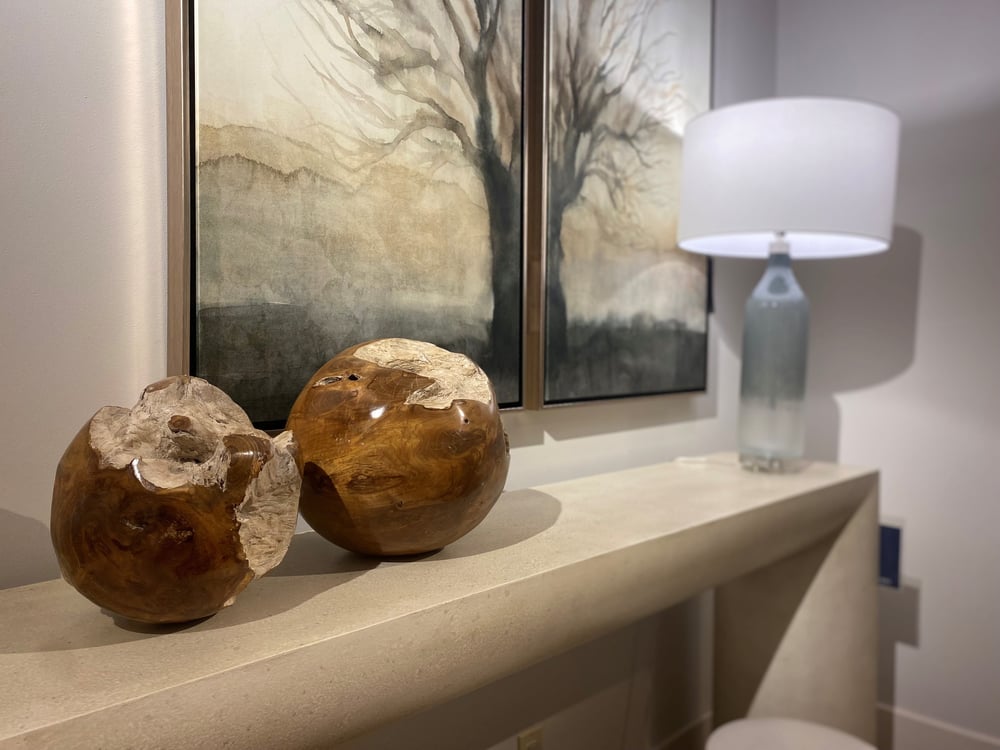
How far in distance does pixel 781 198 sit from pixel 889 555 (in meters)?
1.02

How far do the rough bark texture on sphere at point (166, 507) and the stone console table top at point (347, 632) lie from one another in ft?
0.17

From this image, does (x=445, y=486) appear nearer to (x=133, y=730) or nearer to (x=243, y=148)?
(x=133, y=730)

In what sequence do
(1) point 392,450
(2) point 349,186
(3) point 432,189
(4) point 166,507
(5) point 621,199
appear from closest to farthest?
(4) point 166,507, (1) point 392,450, (2) point 349,186, (3) point 432,189, (5) point 621,199

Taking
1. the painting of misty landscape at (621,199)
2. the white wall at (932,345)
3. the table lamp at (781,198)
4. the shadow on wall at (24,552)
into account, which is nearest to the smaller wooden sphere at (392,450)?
the shadow on wall at (24,552)

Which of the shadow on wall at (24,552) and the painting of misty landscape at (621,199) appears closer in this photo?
the shadow on wall at (24,552)

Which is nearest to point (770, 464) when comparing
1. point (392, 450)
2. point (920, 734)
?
point (920, 734)

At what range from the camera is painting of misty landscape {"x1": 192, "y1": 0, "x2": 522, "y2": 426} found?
32.9 inches

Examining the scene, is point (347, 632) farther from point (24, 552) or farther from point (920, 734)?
point (920, 734)

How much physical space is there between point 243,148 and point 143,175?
0.12 meters

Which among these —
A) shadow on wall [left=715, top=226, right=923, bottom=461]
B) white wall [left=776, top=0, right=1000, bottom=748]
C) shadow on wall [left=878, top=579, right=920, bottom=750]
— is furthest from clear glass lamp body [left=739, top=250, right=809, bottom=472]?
shadow on wall [left=878, top=579, right=920, bottom=750]

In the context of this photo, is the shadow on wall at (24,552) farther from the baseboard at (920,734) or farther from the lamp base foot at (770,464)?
the baseboard at (920,734)

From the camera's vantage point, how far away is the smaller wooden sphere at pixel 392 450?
2.32ft

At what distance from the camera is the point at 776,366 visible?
1.40 metres

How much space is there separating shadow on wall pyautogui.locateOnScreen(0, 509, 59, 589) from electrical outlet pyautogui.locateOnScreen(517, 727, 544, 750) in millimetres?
849
